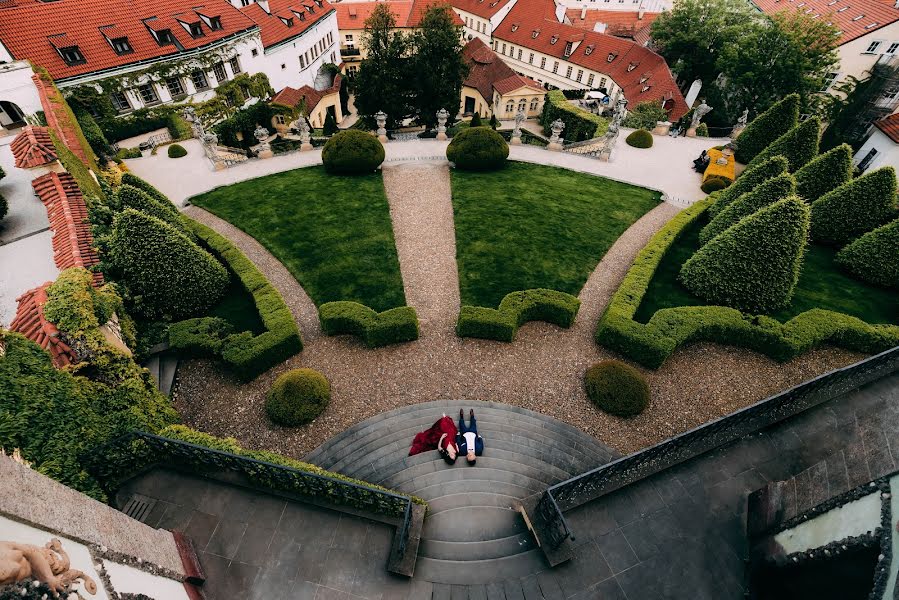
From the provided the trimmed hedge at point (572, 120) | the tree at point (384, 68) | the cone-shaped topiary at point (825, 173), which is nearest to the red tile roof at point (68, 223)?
the tree at point (384, 68)

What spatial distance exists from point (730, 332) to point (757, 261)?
2908 mm

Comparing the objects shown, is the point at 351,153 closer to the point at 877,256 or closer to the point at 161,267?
the point at 161,267

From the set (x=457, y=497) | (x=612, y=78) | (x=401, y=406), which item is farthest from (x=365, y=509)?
(x=612, y=78)

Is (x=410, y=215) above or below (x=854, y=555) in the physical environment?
below

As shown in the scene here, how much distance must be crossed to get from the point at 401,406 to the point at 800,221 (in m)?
15.5

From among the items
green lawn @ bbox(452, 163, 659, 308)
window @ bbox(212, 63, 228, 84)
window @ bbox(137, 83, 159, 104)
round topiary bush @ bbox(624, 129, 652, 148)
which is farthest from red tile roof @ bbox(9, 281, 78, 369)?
round topiary bush @ bbox(624, 129, 652, 148)

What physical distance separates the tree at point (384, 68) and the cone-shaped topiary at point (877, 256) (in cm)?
3447

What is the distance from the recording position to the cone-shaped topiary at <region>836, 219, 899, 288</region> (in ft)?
54.7

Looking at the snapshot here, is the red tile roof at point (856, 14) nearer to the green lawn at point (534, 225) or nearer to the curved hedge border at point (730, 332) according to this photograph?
the green lawn at point (534, 225)

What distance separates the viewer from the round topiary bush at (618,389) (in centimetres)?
1298

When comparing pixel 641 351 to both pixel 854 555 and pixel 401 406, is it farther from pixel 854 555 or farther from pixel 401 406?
pixel 401 406

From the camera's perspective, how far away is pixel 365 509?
9.46m

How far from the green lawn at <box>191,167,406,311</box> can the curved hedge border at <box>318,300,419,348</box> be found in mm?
1453

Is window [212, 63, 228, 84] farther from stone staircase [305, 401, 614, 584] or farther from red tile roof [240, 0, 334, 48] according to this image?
stone staircase [305, 401, 614, 584]
